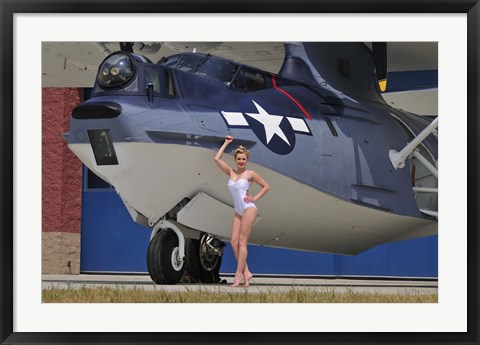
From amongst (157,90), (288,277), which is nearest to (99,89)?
(157,90)

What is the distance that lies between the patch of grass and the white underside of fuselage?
1.80 meters

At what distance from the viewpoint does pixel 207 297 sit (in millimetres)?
10242

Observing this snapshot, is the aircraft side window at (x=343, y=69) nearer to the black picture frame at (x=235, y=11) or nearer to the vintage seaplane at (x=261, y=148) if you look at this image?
the vintage seaplane at (x=261, y=148)

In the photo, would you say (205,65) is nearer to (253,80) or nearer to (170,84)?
(253,80)

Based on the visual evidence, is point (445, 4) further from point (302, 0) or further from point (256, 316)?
point (256, 316)

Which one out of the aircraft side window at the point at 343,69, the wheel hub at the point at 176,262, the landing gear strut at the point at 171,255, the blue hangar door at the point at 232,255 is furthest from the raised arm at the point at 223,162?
the blue hangar door at the point at 232,255

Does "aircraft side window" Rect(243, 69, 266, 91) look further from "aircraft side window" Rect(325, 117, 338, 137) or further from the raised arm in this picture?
the raised arm

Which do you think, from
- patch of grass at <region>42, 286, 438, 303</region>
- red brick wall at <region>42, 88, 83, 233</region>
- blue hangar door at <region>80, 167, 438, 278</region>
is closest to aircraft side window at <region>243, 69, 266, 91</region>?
patch of grass at <region>42, 286, 438, 303</region>

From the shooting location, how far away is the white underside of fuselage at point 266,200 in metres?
12.2

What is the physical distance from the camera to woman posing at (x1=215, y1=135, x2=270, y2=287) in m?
11.2

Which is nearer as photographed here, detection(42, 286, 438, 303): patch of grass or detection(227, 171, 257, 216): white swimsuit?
detection(42, 286, 438, 303): patch of grass

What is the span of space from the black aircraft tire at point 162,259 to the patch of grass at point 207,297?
1.76 m

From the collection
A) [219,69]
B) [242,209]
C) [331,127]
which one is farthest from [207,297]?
[331,127]

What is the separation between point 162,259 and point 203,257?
123 centimetres
